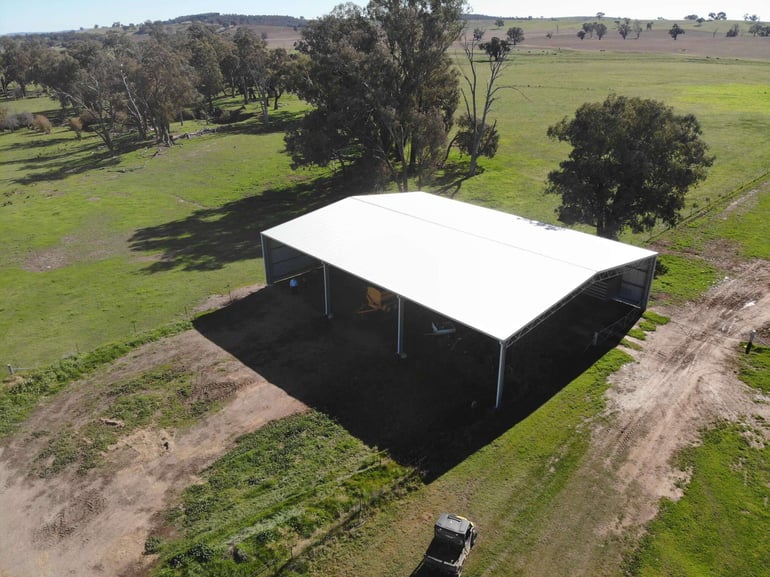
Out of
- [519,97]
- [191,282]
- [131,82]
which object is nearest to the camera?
[191,282]

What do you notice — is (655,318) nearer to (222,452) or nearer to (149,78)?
(222,452)

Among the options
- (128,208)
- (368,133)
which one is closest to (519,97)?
(368,133)

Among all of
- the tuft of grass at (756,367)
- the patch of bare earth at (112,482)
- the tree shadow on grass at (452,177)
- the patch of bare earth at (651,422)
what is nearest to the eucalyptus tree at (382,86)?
the tree shadow on grass at (452,177)

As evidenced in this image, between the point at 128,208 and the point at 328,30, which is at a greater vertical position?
the point at 328,30

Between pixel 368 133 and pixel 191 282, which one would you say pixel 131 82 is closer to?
pixel 368 133

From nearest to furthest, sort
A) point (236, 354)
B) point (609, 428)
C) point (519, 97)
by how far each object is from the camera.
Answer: point (609, 428) → point (236, 354) → point (519, 97)

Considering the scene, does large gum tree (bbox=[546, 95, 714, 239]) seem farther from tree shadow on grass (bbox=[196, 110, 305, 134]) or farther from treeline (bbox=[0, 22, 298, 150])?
tree shadow on grass (bbox=[196, 110, 305, 134])

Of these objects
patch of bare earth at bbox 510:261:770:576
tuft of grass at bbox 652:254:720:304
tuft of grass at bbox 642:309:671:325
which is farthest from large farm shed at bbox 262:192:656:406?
patch of bare earth at bbox 510:261:770:576

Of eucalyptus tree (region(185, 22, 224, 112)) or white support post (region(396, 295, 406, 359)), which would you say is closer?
white support post (region(396, 295, 406, 359))
